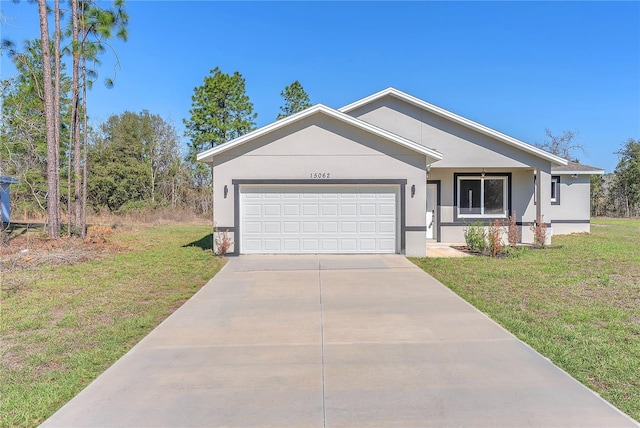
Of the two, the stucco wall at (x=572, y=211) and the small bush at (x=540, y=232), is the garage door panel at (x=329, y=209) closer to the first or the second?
the small bush at (x=540, y=232)

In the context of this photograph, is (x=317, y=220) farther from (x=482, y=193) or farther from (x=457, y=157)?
(x=482, y=193)

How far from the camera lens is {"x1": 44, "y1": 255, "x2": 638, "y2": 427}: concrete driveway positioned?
11.1ft

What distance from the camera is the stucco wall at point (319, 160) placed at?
12672 mm

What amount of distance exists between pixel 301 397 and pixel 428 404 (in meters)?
1.13

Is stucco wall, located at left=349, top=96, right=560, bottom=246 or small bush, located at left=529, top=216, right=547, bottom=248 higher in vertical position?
stucco wall, located at left=349, top=96, right=560, bottom=246

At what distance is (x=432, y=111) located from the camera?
51.7 ft

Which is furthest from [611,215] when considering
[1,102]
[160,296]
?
[1,102]

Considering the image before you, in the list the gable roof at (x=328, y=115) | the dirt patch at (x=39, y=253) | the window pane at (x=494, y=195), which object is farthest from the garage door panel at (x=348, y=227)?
the dirt patch at (x=39, y=253)

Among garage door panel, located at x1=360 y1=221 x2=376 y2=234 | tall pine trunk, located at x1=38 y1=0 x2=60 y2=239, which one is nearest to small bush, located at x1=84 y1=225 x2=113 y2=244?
tall pine trunk, located at x1=38 y1=0 x2=60 y2=239

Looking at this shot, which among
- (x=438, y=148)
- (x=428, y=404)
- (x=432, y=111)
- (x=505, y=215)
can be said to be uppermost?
(x=432, y=111)

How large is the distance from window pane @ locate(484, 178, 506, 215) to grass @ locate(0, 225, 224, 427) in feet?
35.5

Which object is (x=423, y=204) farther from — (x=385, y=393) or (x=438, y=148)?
(x=385, y=393)

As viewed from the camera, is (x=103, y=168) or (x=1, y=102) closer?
(x=1, y=102)

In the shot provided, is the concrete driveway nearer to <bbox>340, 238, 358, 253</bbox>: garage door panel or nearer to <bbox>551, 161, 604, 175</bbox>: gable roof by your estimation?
<bbox>340, 238, 358, 253</bbox>: garage door panel
